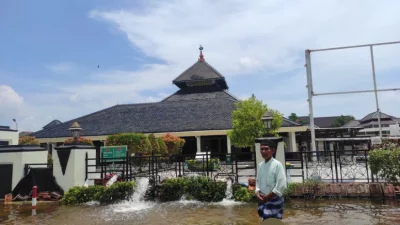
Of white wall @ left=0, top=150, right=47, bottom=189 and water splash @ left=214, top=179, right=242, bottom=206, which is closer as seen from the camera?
water splash @ left=214, top=179, right=242, bottom=206

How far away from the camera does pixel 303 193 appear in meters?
10.0

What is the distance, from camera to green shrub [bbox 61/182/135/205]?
35.3ft

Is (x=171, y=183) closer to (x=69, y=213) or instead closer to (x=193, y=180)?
(x=193, y=180)

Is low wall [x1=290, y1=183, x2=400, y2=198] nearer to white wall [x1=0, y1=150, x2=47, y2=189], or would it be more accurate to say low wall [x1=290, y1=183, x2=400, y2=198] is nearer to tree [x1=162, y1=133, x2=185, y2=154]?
white wall [x1=0, y1=150, x2=47, y2=189]

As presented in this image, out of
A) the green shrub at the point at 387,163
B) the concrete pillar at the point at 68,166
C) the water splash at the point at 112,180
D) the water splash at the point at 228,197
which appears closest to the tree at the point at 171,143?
the water splash at the point at 112,180

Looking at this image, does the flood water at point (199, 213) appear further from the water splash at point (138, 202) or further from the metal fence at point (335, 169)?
the metal fence at point (335, 169)

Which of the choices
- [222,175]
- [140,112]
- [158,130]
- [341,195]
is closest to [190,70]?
[140,112]

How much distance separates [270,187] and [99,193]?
27.0 ft

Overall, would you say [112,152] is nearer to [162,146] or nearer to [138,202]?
[138,202]

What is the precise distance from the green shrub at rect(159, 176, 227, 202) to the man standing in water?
637 cm

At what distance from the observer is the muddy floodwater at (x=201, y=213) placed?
24.7 ft

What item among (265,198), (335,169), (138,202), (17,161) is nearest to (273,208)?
(265,198)

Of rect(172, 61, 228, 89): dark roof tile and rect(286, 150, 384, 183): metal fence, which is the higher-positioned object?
rect(172, 61, 228, 89): dark roof tile

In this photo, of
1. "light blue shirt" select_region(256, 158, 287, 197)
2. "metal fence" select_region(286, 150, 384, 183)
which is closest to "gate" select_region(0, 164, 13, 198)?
"metal fence" select_region(286, 150, 384, 183)
